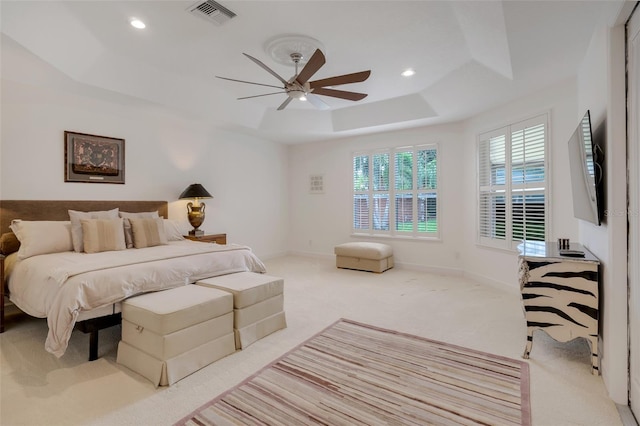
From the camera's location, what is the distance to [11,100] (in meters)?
3.64

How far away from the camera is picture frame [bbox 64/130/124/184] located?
411cm

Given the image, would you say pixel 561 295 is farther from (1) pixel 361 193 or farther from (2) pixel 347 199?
(2) pixel 347 199

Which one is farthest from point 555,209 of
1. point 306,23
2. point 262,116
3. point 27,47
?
point 27,47

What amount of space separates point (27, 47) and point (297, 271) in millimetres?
4561

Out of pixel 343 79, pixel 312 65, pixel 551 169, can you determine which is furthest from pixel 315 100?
pixel 551 169

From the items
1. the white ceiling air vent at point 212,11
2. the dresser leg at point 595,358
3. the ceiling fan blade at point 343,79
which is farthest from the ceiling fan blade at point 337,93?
the dresser leg at point 595,358

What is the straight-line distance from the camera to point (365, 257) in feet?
18.8

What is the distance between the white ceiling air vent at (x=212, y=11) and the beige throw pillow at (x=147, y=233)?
2485 millimetres

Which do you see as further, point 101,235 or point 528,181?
point 528,181

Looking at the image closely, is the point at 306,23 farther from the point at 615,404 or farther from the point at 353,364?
the point at 615,404

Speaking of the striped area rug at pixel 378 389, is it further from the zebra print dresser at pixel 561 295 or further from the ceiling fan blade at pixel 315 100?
the ceiling fan blade at pixel 315 100

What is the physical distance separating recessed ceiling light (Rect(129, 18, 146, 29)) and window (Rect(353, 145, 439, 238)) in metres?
4.42

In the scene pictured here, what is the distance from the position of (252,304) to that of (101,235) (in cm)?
203

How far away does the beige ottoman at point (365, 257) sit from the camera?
565 centimetres
